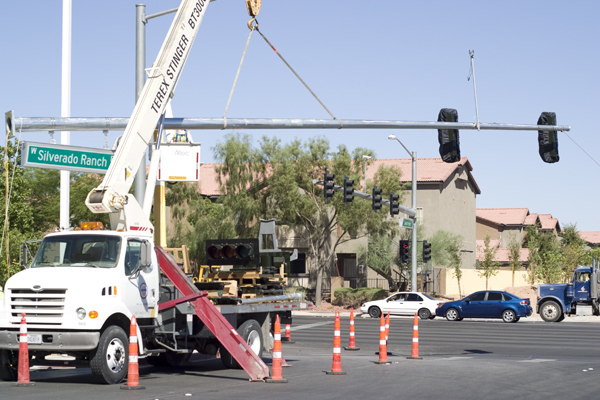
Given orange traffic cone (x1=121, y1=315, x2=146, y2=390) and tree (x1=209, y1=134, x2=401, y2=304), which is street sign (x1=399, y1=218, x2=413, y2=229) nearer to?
tree (x1=209, y1=134, x2=401, y2=304)

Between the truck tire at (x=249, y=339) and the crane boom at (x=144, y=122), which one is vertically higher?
the crane boom at (x=144, y=122)

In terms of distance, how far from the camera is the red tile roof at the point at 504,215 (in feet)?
278

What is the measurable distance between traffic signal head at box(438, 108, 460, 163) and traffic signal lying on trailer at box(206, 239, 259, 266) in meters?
4.79

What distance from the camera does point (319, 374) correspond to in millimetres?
14859

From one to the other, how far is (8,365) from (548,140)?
12892 millimetres

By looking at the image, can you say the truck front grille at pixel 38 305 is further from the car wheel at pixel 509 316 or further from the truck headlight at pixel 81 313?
the car wheel at pixel 509 316

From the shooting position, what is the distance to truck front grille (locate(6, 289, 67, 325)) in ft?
40.6

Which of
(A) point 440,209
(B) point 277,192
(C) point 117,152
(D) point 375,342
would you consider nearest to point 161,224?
(C) point 117,152

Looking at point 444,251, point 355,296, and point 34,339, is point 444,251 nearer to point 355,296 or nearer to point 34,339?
point 355,296

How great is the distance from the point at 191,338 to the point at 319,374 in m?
2.53

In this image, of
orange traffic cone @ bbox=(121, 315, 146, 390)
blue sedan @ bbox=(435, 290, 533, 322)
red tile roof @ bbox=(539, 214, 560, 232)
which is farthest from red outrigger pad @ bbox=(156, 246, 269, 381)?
red tile roof @ bbox=(539, 214, 560, 232)

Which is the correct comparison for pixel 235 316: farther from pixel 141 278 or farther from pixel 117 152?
pixel 117 152

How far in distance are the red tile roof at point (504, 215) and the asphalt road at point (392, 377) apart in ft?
202

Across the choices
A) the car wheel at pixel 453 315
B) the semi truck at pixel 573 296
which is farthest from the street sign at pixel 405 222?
the semi truck at pixel 573 296
